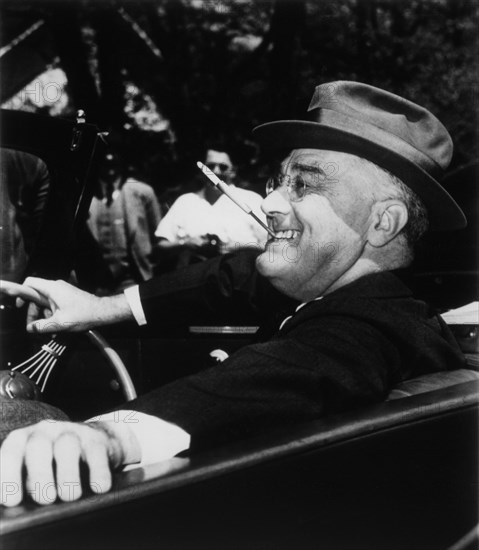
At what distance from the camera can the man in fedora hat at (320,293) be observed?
1.39 metres

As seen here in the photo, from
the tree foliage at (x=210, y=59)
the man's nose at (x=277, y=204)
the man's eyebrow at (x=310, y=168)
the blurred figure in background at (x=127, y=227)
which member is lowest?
the blurred figure in background at (x=127, y=227)

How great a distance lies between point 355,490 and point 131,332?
139 cm

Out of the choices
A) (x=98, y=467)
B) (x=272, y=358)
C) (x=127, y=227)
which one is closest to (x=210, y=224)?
(x=127, y=227)

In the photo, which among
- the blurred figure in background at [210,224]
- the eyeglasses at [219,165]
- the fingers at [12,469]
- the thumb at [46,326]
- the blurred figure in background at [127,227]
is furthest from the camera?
the blurred figure in background at [127,227]

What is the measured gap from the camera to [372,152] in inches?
73.9

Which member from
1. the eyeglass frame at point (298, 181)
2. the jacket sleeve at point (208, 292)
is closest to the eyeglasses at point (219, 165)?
the jacket sleeve at point (208, 292)

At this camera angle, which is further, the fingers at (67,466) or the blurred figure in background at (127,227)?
the blurred figure in background at (127,227)

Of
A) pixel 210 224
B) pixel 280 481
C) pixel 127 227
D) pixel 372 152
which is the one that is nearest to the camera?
pixel 280 481

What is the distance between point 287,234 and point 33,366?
29.3 inches

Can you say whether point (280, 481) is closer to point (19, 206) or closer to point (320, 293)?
point (320, 293)

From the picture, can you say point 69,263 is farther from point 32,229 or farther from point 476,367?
point 476,367

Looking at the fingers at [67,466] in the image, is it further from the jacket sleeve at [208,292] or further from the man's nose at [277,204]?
the jacket sleeve at [208,292]

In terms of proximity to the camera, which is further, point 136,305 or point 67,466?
point 136,305

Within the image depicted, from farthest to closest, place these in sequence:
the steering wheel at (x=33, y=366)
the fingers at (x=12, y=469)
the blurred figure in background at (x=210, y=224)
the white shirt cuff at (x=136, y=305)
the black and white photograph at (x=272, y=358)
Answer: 1. the blurred figure in background at (x=210, y=224)
2. the white shirt cuff at (x=136, y=305)
3. the steering wheel at (x=33, y=366)
4. the black and white photograph at (x=272, y=358)
5. the fingers at (x=12, y=469)
